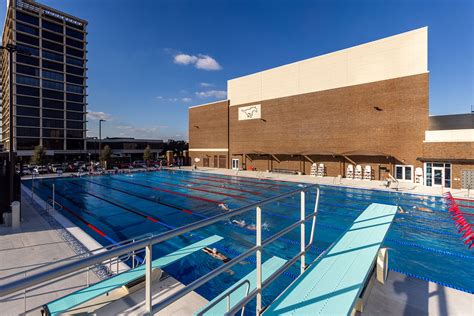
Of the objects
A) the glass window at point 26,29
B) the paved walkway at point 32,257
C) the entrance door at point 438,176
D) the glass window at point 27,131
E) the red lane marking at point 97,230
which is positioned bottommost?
the red lane marking at point 97,230

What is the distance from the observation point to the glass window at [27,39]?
5003 cm

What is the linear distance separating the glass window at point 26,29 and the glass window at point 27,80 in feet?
32.6

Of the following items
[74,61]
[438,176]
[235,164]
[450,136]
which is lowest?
[438,176]

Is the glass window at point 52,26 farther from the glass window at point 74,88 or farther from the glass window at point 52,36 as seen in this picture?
the glass window at point 74,88

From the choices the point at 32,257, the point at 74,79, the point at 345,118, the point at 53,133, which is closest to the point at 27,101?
the point at 53,133

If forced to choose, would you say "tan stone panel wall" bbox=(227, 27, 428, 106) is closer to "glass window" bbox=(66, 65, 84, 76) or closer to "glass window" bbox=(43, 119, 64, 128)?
"glass window" bbox=(43, 119, 64, 128)

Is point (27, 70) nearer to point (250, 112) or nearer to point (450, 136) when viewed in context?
point (250, 112)

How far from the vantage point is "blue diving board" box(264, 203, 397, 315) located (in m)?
2.29

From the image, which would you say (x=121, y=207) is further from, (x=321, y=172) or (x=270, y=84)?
(x=270, y=84)

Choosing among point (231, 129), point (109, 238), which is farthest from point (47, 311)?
point (231, 129)

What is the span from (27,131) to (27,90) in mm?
8643

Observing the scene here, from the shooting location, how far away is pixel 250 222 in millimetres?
11125

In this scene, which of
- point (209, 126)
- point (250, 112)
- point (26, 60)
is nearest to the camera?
point (250, 112)

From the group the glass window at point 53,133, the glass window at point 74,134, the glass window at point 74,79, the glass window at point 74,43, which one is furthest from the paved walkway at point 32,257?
the glass window at point 74,43
